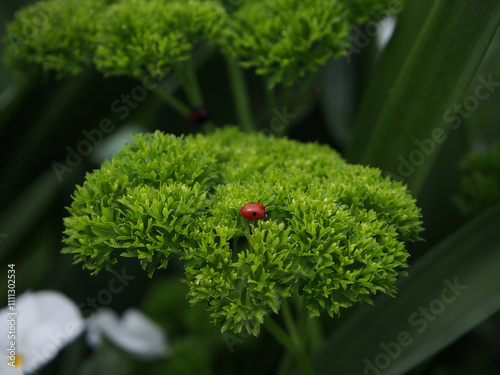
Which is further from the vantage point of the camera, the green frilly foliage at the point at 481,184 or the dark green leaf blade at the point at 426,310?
the green frilly foliage at the point at 481,184

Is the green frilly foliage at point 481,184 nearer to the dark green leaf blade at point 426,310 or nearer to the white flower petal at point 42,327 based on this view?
the dark green leaf blade at point 426,310

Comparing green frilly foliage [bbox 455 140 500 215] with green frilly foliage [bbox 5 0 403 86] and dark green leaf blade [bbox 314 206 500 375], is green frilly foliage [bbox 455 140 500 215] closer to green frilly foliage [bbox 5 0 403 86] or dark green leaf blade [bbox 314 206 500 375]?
dark green leaf blade [bbox 314 206 500 375]

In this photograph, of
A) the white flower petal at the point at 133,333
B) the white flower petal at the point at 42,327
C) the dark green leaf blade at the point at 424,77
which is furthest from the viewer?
the white flower petal at the point at 133,333

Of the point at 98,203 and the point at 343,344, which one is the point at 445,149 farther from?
the point at 98,203

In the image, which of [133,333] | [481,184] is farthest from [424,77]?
[133,333]

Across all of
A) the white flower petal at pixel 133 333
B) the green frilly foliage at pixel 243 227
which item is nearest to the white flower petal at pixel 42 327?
the white flower petal at pixel 133 333

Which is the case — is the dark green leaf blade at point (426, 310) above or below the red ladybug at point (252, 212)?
below

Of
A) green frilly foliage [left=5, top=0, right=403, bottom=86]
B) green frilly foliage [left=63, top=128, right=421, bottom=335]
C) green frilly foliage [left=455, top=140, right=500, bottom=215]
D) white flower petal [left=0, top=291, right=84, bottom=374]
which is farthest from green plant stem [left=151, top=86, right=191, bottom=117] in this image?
green frilly foliage [left=455, top=140, right=500, bottom=215]

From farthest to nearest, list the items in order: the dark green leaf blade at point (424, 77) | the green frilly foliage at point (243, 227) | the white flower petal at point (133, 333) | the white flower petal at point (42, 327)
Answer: the white flower petal at point (133, 333)
the white flower petal at point (42, 327)
the dark green leaf blade at point (424, 77)
the green frilly foliage at point (243, 227)
